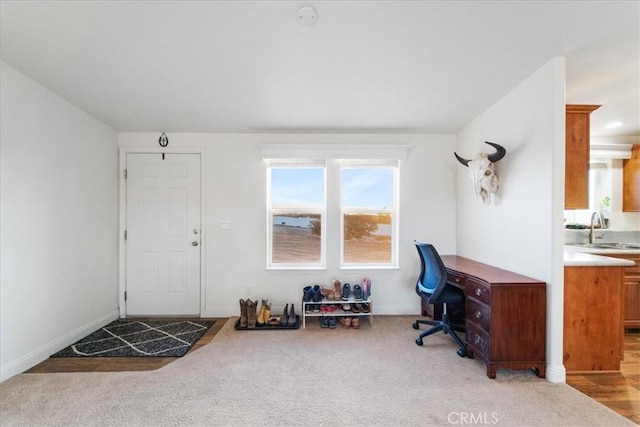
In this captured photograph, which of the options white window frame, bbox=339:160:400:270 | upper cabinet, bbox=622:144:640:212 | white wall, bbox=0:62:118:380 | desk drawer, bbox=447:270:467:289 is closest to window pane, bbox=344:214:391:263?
white window frame, bbox=339:160:400:270

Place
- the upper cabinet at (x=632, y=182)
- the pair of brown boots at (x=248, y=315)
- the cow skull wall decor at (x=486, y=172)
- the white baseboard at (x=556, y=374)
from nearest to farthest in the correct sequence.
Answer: the white baseboard at (x=556, y=374), the cow skull wall decor at (x=486, y=172), the pair of brown boots at (x=248, y=315), the upper cabinet at (x=632, y=182)

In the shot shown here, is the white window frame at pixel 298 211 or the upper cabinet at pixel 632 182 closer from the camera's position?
the white window frame at pixel 298 211

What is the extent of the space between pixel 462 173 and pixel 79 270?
14.7 ft

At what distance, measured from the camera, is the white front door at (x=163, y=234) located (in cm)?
339

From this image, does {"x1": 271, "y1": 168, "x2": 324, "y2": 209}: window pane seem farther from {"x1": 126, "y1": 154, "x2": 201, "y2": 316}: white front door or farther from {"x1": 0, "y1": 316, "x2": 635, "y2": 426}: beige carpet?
{"x1": 0, "y1": 316, "x2": 635, "y2": 426}: beige carpet

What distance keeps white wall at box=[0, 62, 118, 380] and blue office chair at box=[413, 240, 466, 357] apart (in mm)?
3476

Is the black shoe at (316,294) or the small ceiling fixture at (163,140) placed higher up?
the small ceiling fixture at (163,140)

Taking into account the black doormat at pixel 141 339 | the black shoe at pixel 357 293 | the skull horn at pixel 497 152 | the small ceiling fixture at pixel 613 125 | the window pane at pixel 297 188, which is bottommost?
the black doormat at pixel 141 339

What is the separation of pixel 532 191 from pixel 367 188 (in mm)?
1733

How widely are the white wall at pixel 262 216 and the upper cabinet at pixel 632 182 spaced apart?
8.03 ft

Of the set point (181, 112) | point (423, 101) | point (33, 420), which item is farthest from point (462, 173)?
point (33, 420)

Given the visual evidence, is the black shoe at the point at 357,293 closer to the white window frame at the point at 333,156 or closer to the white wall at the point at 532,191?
the white window frame at the point at 333,156

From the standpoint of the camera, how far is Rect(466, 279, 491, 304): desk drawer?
214 cm

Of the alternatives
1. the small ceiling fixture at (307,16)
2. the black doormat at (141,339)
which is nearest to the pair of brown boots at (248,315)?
the black doormat at (141,339)
